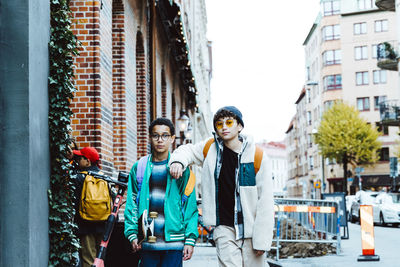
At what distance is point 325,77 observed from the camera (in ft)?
235

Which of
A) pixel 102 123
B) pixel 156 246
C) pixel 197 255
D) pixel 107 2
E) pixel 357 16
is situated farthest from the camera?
pixel 357 16

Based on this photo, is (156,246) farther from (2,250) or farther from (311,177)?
(311,177)

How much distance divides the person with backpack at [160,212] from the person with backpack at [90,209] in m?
1.97

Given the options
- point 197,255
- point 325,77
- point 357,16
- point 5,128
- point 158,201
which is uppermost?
point 357,16

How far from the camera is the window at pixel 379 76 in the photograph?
66.6 m

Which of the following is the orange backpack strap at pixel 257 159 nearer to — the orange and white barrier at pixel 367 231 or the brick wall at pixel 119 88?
the brick wall at pixel 119 88

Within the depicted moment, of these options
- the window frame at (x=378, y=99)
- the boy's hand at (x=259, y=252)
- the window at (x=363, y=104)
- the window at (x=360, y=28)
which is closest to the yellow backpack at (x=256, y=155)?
the boy's hand at (x=259, y=252)

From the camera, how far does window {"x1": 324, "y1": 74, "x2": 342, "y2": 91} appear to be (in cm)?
7019

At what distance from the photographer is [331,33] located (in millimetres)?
71562

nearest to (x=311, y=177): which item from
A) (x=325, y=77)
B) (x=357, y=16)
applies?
(x=325, y=77)

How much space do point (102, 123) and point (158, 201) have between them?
4199 mm

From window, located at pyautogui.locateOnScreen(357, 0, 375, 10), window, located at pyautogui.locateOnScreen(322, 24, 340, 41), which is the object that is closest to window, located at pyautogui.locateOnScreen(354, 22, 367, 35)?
window, located at pyautogui.locateOnScreen(357, 0, 375, 10)

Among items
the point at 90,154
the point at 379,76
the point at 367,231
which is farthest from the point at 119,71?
the point at 379,76

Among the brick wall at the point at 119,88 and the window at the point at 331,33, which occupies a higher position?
the window at the point at 331,33
